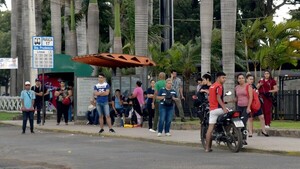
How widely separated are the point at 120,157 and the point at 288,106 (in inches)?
496

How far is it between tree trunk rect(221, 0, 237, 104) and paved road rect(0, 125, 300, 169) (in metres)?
5.10

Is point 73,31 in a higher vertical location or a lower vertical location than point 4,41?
lower

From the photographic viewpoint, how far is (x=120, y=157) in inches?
637

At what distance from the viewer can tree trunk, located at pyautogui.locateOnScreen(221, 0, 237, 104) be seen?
80.2ft

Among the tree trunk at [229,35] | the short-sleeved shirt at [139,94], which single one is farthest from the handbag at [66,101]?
the tree trunk at [229,35]

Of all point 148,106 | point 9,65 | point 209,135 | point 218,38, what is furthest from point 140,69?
point 9,65

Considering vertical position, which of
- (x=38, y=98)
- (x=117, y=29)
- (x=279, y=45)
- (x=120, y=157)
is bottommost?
(x=120, y=157)

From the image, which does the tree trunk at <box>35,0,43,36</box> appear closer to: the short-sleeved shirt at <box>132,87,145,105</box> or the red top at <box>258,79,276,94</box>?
the short-sleeved shirt at <box>132,87,145,105</box>

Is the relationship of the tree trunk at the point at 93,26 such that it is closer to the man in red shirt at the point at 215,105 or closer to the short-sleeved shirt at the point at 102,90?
the short-sleeved shirt at the point at 102,90

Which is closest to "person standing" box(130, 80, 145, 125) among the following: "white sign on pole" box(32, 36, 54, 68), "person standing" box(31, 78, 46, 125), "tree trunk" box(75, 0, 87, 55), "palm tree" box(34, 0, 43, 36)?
"person standing" box(31, 78, 46, 125)

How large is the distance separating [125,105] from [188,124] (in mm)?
3675

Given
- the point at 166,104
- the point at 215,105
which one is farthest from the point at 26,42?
the point at 215,105

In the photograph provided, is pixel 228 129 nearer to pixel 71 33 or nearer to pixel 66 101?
pixel 66 101

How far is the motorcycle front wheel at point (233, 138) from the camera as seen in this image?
16.4m
